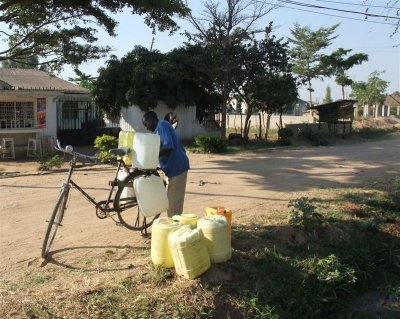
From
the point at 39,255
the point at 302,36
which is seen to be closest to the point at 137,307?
the point at 39,255

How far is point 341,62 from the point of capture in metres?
32.7

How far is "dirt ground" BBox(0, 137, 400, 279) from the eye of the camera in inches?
Answer: 230

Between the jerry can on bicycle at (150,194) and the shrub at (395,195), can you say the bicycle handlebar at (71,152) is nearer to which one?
the jerry can on bicycle at (150,194)

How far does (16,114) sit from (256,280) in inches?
601

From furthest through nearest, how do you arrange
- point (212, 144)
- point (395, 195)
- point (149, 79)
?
point (149, 79)
point (212, 144)
point (395, 195)

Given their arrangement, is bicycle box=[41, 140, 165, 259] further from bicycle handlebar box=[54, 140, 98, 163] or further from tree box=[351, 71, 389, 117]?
tree box=[351, 71, 389, 117]

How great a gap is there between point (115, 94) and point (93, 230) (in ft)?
52.8

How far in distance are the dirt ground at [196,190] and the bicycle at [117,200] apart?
190 mm

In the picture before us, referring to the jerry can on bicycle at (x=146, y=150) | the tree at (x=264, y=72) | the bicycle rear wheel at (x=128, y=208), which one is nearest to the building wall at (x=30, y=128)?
the tree at (x=264, y=72)

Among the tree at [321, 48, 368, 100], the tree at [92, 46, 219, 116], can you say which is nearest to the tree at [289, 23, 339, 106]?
the tree at [321, 48, 368, 100]

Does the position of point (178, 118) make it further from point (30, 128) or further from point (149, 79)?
point (30, 128)

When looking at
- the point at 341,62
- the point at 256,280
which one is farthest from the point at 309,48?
the point at 256,280

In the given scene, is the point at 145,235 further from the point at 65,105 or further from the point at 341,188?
the point at 65,105

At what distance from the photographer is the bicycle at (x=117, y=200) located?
17.2ft
